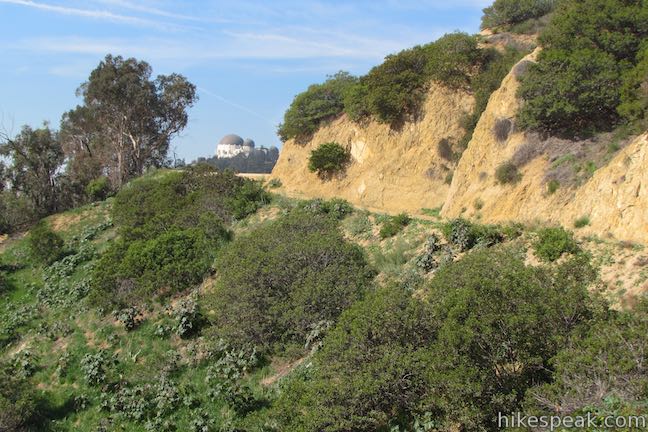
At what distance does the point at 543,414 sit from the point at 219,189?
24843 millimetres

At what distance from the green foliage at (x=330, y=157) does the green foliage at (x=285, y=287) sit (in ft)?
38.4

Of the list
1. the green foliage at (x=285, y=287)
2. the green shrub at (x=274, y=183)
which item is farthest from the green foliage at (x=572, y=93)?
the green shrub at (x=274, y=183)

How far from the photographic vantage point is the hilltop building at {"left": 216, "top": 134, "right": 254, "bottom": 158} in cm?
10903

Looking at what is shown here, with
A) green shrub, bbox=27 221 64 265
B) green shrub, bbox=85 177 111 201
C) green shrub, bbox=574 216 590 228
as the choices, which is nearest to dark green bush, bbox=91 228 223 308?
green shrub, bbox=27 221 64 265

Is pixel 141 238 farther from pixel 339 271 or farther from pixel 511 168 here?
pixel 511 168

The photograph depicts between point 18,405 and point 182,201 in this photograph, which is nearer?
point 18,405

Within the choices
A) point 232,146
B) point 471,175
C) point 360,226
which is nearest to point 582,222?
point 471,175

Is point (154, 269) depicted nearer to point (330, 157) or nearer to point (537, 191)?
point (330, 157)

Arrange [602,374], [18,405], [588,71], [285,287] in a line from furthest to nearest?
1. [588,71]
2. [285,287]
3. [18,405]
4. [602,374]

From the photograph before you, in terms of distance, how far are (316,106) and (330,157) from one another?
4.41 metres

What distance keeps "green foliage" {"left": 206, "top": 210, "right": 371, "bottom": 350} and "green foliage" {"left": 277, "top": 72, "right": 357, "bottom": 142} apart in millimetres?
15378

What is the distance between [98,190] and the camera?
141 feet

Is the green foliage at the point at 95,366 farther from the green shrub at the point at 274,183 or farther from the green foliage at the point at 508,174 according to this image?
the green shrub at the point at 274,183

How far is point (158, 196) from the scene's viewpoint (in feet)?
109
